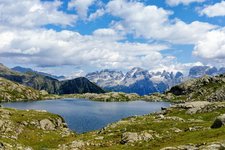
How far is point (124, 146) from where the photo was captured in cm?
Answer: 7550

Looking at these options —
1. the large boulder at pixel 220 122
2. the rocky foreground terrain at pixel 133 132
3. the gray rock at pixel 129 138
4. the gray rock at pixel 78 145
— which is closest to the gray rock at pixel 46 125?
the rocky foreground terrain at pixel 133 132

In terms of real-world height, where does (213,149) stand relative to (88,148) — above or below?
above

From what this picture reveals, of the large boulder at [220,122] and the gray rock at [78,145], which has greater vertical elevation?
the large boulder at [220,122]

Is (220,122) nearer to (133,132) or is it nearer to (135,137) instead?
(135,137)

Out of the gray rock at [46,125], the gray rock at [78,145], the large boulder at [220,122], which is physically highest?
the large boulder at [220,122]

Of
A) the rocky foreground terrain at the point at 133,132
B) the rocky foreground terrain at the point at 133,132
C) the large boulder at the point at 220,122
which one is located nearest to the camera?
the rocky foreground terrain at the point at 133,132

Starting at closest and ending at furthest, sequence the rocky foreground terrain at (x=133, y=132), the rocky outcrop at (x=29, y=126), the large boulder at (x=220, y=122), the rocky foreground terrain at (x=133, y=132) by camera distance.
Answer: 1. the rocky foreground terrain at (x=133, y=132)
2. the rocky foreground terrain at (x=133, y=132)
3. the large boulder at (x=220, y=122)
4. the rocky outcrop at (x=29, y=126)

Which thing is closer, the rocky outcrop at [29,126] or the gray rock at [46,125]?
the rocky outcrop at [29,126]

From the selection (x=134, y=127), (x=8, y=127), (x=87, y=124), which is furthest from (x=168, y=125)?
(x=87, y=124)

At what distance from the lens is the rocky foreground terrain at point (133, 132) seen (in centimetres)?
6725

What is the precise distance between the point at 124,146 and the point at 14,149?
26.2 m

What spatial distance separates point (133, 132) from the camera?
8419 cm

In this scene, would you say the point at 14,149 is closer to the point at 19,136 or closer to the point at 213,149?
the point at 19,136

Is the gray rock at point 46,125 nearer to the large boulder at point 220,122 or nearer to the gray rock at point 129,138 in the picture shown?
the gray rock at point 129,138
